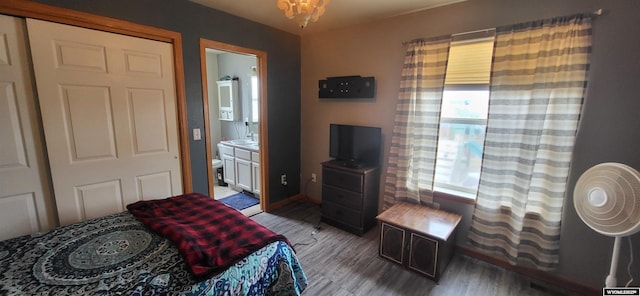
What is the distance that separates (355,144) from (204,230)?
6.15 ft

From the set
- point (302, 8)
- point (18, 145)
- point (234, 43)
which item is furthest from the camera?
point (234, 43)

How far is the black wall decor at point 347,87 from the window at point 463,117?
0.79 meters

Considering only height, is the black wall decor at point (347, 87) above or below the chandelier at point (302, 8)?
below

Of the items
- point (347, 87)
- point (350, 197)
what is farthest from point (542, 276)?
point (347, 87)

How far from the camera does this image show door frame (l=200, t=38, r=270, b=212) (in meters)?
2.62

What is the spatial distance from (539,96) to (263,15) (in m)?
2.64

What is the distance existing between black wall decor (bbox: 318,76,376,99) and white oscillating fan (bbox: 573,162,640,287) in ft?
6.16

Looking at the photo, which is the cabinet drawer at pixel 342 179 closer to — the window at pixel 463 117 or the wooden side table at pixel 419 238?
the wooden side table at pixel 419 238

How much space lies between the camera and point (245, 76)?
4188mm

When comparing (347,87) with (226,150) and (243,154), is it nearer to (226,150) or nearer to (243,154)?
(243,154)

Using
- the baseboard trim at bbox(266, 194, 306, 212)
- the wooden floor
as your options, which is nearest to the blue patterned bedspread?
the wooden floor

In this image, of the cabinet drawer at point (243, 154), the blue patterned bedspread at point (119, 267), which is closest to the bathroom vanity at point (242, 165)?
the cabinet drawer at point (243, 154)

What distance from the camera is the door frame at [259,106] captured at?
8.59 ft

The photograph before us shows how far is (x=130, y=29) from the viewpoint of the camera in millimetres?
2115
